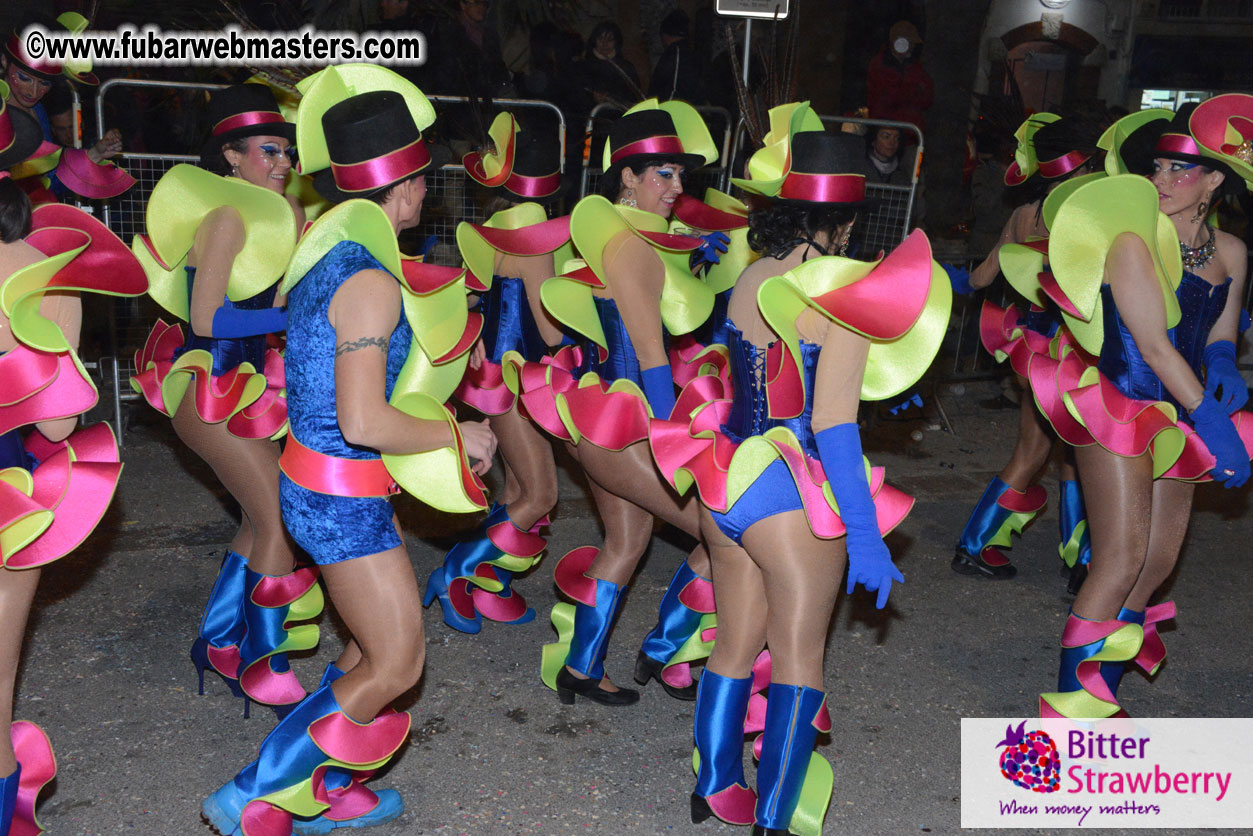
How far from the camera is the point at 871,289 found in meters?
2.72

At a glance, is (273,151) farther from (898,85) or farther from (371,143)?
(898,85)

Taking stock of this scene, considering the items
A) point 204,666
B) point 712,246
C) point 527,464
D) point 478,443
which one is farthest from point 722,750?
point 204,666

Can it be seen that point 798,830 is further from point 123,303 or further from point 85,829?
point 123,303

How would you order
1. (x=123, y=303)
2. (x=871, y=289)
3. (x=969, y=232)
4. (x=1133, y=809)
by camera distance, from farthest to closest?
(x=969, y=232) < (x=123, y=303) < (x=1133, y=809) < (x=871, y=289)

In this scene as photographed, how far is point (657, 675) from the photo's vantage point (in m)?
4.14

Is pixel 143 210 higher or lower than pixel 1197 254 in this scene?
lower

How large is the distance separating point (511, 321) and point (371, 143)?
1662mm

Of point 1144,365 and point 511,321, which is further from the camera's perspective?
point 511,321

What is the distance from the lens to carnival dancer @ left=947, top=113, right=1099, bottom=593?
5.01 metres

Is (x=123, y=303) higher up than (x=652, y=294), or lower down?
lower down

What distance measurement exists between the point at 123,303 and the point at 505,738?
5.17 m

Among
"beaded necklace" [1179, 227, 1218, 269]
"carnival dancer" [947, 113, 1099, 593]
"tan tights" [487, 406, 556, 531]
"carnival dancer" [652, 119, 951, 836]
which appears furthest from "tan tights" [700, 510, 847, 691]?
"carnival dancer" [947, 113, 1099, 593]

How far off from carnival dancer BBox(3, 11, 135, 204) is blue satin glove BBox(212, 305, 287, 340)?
1.86 metres

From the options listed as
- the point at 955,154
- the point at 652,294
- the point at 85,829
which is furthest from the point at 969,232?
the point at 85,829
